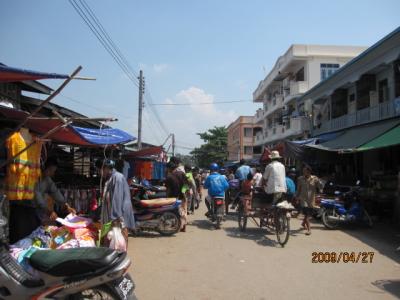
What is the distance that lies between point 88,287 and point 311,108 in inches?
879

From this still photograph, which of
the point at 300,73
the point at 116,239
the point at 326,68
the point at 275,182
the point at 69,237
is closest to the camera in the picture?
the point at 69,237

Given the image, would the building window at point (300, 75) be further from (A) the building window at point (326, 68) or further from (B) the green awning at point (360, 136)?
(B) the green awning at point (360, 136)

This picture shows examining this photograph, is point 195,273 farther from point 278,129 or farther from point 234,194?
point 278,129

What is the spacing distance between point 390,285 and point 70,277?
422 cm

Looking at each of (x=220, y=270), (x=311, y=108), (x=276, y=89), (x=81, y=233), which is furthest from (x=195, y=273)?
(x=276, y=89)

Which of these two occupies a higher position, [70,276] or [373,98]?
[373,98]

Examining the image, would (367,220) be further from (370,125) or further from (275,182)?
(370,125)

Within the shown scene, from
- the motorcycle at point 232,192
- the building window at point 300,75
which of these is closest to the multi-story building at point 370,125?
the motorcycle at point 232,192

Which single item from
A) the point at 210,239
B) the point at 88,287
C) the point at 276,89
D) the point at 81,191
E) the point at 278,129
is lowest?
the point at 210,239

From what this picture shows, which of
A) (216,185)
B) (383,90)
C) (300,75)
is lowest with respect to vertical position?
(216,185)

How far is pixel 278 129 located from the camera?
31.7 m

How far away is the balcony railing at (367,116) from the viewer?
1341 cm

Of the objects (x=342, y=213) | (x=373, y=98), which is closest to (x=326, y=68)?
(x=373, y=98)

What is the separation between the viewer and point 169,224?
8227 millimetres
